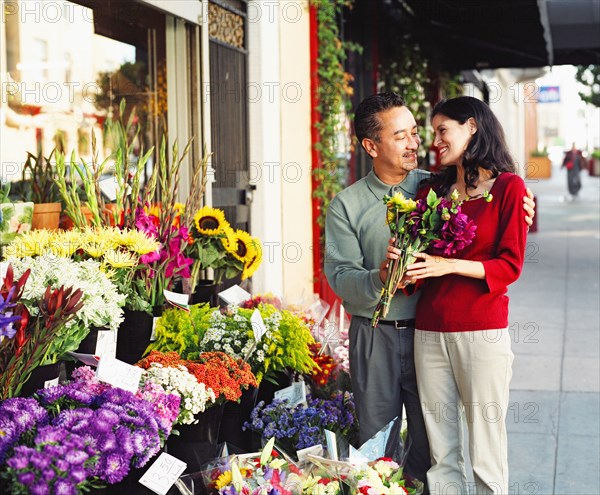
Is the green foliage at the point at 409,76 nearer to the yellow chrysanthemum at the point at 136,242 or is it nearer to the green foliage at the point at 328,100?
the green foliage at the point at 328,100

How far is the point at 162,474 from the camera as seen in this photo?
277 cm

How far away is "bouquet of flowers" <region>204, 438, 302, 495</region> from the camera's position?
2.74m

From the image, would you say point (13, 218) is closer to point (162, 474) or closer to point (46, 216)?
point (46, 216)

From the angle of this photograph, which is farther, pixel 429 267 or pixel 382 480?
pixel 429 267

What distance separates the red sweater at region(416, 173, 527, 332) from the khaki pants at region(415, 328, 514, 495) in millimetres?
51

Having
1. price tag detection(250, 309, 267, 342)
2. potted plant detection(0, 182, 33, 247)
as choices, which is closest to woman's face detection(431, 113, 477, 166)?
price tag detection(250, 309, 267, 342)

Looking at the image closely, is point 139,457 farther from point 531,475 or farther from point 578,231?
point 578,231

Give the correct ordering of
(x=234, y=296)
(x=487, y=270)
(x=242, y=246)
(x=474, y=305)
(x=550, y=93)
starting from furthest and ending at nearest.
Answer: (x=550, y=93)
(x=234, y=296)
(x=242, y=246)
(x=474, y=305)
(x=487, y=270)

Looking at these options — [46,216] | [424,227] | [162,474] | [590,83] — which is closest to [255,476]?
[162,474]

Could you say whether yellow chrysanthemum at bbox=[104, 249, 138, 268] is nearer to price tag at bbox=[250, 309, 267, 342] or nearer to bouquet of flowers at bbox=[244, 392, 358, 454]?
price tag at bbox=[250, 309, 267, 342]

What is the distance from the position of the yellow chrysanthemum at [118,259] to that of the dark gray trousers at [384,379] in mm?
950

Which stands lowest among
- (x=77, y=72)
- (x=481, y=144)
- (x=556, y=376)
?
(x=556, y=376)

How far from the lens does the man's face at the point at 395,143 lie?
3.50 m

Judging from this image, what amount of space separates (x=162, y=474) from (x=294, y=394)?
1219 mm
